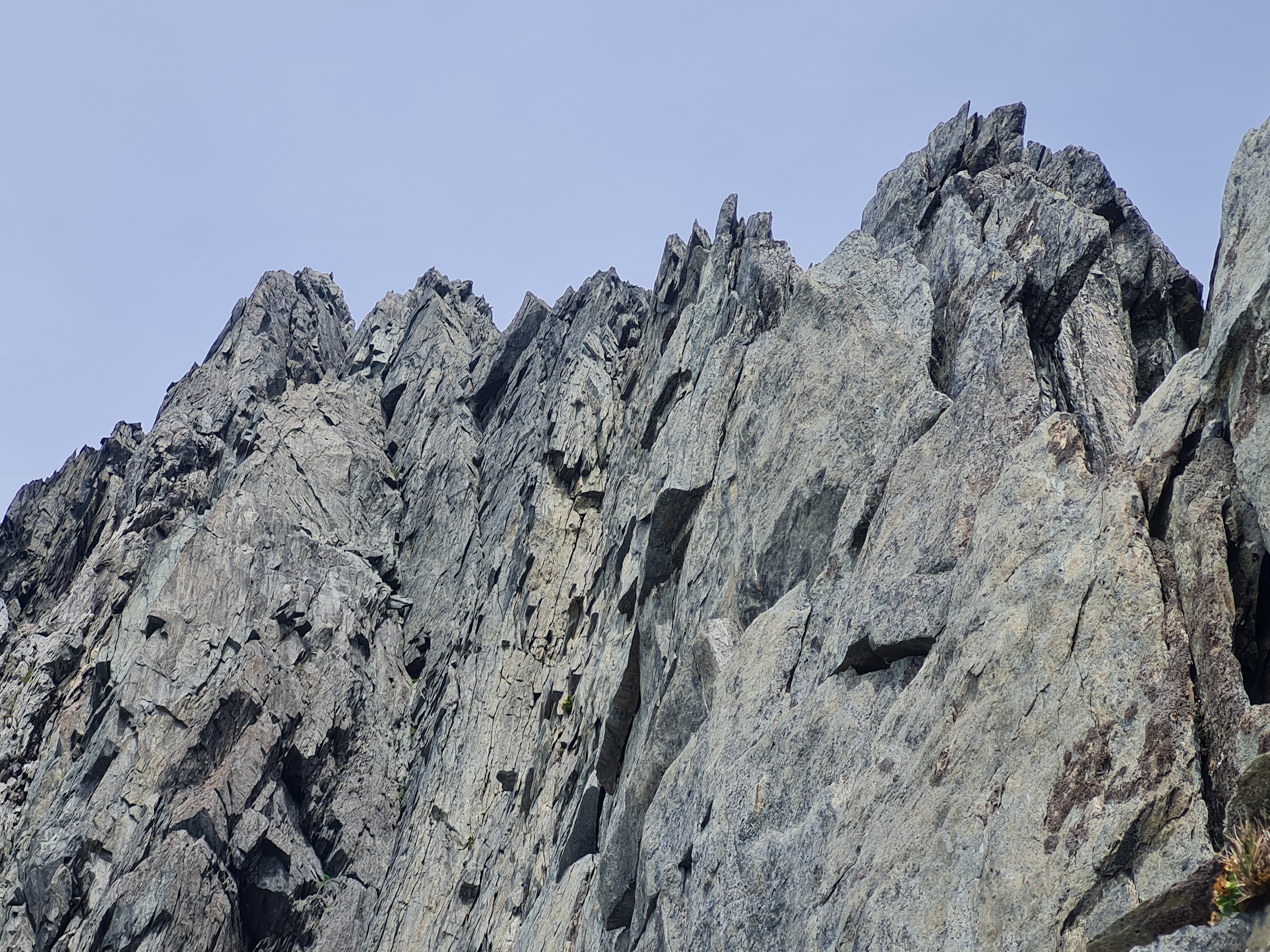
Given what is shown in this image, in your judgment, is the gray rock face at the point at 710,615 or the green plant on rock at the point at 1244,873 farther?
the gray rock face at the point at 710,615

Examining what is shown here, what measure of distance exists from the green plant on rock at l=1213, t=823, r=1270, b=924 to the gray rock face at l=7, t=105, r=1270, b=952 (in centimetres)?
34

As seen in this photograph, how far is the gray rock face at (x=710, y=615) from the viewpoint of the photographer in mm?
15664

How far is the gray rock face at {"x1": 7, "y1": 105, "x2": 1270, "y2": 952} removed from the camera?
15664mm

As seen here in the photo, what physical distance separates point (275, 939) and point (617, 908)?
94.2ft

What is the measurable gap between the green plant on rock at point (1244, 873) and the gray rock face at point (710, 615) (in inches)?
13.3

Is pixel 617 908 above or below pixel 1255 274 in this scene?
below

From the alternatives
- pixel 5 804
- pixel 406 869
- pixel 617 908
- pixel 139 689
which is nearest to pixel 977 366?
pixel 617 908

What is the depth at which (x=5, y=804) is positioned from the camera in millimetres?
56344

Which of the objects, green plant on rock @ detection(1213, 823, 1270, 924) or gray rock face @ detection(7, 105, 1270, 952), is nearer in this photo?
green plant on rock @ detection(1213, 823, 1270, 924)

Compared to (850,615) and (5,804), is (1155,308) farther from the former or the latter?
(5,804)

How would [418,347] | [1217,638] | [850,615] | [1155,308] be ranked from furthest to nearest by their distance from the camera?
[418,347], [1155,308], [850,615], [1217,638]

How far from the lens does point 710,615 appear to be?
31.7 metres

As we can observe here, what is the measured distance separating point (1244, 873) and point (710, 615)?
20414 mm

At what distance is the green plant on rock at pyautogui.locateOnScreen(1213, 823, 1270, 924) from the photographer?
1157cm
